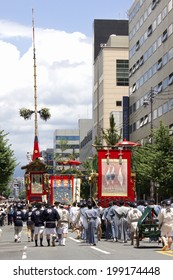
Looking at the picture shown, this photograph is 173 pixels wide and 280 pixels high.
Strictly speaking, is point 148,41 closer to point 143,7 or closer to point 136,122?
point 143,7

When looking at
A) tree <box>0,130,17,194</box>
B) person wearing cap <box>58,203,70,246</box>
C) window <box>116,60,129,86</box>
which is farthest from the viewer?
window <box>116,60,129,86</box>

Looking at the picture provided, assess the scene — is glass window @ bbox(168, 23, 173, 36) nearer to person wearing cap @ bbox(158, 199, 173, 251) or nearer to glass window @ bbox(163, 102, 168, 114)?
glass window @ bbox(163, 102, 168, 114)

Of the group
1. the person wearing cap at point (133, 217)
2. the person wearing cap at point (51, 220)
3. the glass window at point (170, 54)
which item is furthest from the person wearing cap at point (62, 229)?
the glass window at point (170, 54)

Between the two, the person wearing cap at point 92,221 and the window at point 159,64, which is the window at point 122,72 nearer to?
the window at point 159,64

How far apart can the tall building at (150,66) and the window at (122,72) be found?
22.9 meters

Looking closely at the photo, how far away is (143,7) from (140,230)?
6291 cm

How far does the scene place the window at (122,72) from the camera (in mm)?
117750

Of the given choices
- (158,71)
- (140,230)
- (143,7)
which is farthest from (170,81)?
(140,230)

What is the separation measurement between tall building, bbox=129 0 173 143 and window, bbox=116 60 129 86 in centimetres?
2293

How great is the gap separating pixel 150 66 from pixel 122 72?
38.9 metres

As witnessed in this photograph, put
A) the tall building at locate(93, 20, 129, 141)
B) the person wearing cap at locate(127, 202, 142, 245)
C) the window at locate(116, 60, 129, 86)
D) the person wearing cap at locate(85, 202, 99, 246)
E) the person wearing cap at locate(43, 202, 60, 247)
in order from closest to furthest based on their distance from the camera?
the person wearing cap at locate(127, 202, 142, 245) → the person wearing cap at locate(85, 202, 99, 246) → the person wearing cap at locate(43, 202, 60, 247) → the tall building at locate(93, 20, 129, 141) → the window at locate(116, 60, 129, 86)

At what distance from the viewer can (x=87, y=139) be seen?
149 metres

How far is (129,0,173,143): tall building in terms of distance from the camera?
230 ft

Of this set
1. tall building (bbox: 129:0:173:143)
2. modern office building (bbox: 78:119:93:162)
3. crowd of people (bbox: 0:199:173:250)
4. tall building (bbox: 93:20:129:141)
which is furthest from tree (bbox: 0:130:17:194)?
modern office building (bbox: 78:119:93:162)
